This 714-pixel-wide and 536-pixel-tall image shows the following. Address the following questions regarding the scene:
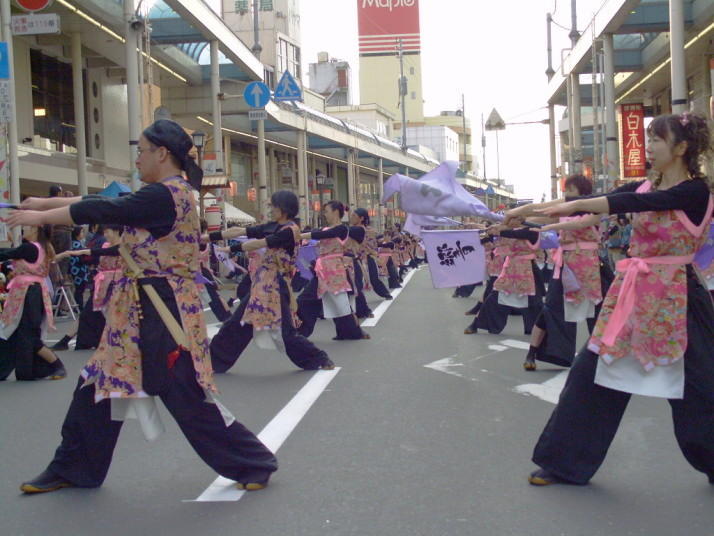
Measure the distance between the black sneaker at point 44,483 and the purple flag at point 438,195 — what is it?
9.22 feet

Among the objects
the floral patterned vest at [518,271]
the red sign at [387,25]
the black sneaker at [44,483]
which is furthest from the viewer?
the red sign at [387,25]

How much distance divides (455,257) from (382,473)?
2194mm

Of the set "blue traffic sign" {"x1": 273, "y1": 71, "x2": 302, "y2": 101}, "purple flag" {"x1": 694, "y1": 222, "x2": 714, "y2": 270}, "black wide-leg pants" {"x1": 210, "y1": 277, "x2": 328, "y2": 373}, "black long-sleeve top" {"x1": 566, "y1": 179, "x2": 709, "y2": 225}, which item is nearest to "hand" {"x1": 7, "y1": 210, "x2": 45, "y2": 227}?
"black long-sleeve top" {"x1": 566, "y1": 179, "x2": 709, "y2": 225}

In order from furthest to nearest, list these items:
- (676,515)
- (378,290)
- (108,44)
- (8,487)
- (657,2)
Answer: (108,44) → (657,2) → (378,290) → (8,487) → (676,515)

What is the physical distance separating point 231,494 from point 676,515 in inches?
82.9

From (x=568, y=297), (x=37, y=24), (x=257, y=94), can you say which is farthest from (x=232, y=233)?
(x=257, y=94)

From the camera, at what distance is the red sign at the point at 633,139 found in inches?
1244

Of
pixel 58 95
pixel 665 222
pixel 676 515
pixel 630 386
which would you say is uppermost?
pixel 58 95

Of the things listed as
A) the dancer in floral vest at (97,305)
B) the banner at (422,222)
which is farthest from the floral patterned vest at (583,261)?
the dancer in floral vest at (97,305)

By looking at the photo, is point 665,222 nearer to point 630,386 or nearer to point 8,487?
point 630,386

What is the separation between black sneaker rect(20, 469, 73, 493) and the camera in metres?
4.76

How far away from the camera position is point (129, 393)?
177 inches

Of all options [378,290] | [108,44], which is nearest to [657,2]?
[378,290]

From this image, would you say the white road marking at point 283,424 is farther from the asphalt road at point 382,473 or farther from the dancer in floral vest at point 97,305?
the dancer in floral vest at point 97,305
